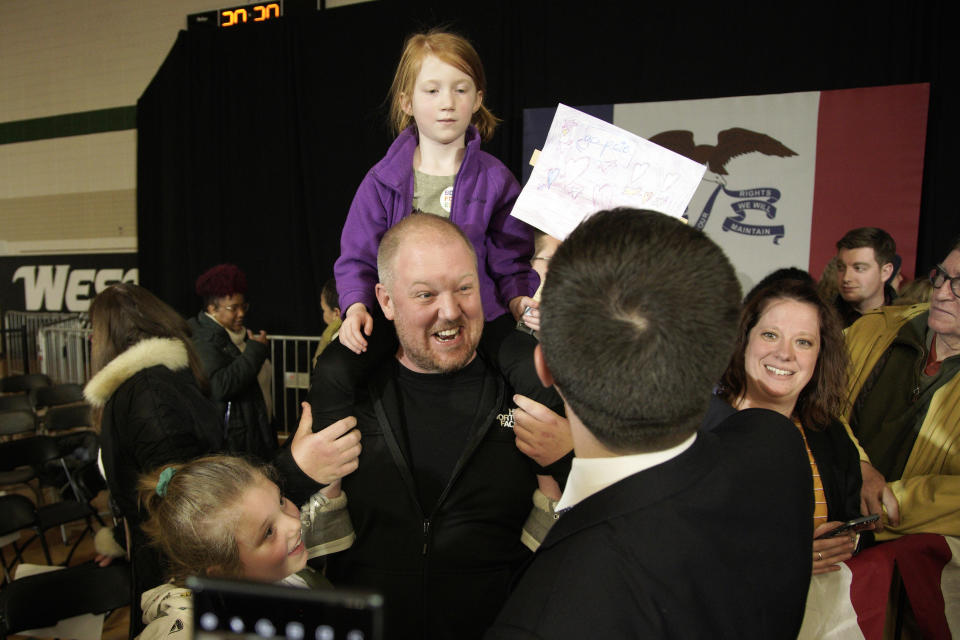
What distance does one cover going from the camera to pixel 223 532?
4.71ft

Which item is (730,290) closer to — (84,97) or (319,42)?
(319,42)

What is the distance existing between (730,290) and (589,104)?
15.7 feet

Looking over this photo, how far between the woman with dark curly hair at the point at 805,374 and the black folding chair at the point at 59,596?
99.1 inches

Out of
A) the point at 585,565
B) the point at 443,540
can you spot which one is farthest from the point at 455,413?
the point at 585,565

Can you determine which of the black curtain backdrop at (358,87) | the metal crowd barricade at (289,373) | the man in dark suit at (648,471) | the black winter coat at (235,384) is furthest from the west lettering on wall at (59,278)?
the man in dark suit at (648,471)

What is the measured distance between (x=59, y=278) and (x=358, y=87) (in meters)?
5.74

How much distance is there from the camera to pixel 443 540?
153 centimetres

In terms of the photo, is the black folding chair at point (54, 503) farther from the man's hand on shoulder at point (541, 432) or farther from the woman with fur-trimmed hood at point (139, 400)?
the man's hand on shoulder at point (541, 432)

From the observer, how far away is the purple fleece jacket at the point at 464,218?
1.93 meters

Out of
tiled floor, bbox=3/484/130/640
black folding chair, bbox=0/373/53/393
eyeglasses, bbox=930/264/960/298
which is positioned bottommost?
tiled floor, bbox=3/484/130/640

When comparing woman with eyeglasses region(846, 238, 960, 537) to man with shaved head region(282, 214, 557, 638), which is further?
woman with eyeglasses region(846, 238, 960, 537)

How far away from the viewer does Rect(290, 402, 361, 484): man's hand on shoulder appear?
1.48 meters

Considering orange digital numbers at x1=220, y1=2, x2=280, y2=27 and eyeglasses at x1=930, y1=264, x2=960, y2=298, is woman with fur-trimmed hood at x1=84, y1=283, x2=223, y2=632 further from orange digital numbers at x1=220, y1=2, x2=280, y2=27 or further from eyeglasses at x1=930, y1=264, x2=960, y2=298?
orange digital numbers at x1=220, y1=2, x2=280, y2=27

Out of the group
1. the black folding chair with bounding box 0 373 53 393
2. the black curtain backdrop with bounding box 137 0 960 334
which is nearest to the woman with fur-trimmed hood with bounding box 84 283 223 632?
the black curtain backdrop with bounding box 137 0 960 334
